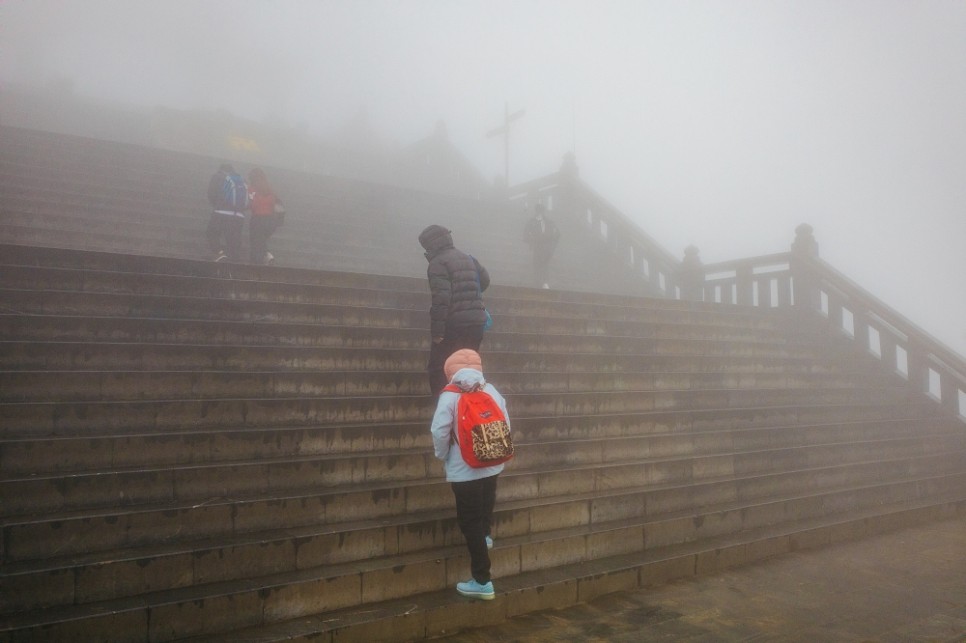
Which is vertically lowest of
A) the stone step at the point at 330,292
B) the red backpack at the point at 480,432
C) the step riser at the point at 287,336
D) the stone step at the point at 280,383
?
the red backpack at the point at 480,432

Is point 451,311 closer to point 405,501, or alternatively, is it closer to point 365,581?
point 405,501

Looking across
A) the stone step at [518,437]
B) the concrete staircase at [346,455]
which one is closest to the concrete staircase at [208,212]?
the concrete staircase at [346,455]

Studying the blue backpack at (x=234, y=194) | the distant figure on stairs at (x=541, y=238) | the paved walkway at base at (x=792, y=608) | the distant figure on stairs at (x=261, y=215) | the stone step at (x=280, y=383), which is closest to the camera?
the paved walkway at base at (x=792, y=608)

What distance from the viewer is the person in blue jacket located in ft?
14.2

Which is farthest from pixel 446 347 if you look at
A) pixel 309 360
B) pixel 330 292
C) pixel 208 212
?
pixel 208 212

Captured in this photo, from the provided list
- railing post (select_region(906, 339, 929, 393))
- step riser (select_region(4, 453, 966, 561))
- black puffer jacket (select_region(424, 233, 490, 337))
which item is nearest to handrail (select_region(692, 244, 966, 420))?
railing post (select_region(906, 339, 929, 393))

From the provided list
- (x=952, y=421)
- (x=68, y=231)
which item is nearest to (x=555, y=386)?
(x=952, y=421)

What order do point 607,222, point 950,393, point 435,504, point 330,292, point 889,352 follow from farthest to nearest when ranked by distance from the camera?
1. point 607,222
2. point 889,352
3. point 950,393
4. point 330,292
5. point 435,504

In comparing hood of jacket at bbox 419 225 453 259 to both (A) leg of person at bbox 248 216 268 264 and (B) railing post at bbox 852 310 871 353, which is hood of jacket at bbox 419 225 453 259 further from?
(B) railing post at bbox 852 310 871 353

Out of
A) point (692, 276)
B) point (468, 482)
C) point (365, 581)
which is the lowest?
point (365, 581)

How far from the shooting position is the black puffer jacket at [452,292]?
215 inches

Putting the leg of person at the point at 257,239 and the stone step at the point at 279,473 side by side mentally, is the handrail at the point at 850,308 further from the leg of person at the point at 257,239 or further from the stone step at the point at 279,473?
the leg of person at the point at 257,239

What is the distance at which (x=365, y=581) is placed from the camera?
4.27m

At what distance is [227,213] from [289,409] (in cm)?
→ 537
